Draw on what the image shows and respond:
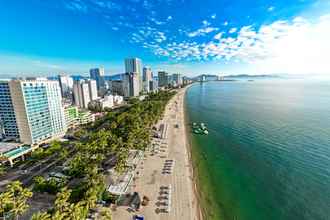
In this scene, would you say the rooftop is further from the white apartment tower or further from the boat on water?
the white apartment tower

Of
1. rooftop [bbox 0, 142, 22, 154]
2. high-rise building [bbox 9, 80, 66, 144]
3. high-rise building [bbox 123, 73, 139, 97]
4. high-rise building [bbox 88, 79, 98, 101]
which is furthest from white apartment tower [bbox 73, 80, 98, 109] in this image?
rooftop [bbox 0, 142, 22, 154]

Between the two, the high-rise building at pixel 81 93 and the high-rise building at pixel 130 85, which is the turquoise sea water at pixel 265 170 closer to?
the high-rise building at pixel 81 93

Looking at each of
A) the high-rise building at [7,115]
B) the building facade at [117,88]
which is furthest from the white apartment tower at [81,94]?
the high-rise building at [7,115]

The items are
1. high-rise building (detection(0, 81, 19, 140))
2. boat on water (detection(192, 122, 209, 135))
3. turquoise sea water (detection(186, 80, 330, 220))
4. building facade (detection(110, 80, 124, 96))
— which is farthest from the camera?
building facade (detection(110, 80, 124, 96))

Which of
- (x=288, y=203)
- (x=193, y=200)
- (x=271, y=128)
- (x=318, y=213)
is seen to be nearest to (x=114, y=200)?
(x=193, y=200)

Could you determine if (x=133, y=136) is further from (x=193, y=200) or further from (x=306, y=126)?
(x=306, y=126)

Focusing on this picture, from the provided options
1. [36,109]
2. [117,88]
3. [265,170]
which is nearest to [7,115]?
[36,109]
